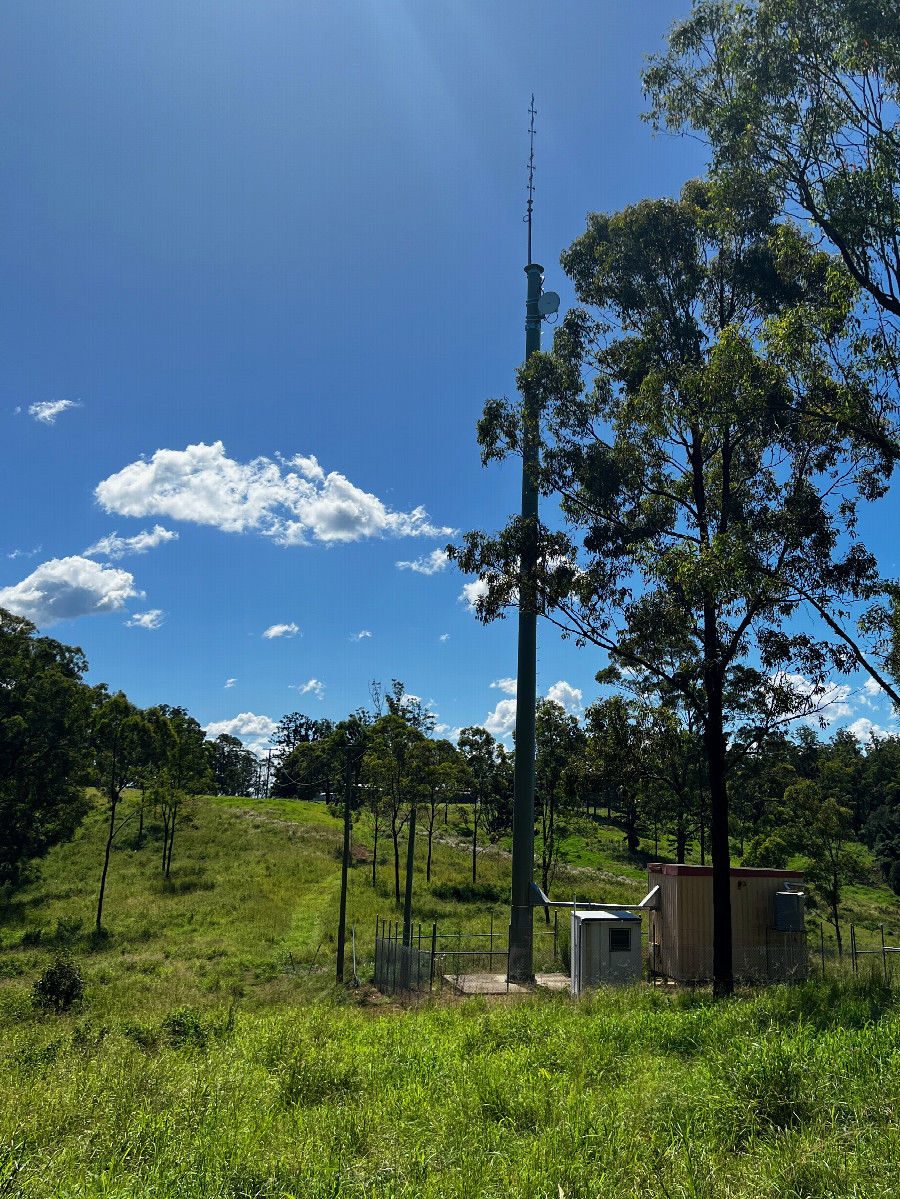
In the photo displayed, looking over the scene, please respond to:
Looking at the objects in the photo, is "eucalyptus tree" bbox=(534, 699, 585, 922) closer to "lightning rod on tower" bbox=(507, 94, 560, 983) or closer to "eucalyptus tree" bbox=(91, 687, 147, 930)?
"lightning rod on tower" bbox=(507, 94, 560, 983)

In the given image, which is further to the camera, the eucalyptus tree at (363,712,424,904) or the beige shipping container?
the eucalyptus tree at (363,712,424,904)

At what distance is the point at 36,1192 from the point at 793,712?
15.5 meters

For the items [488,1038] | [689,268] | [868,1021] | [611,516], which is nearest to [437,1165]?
[488,1038]

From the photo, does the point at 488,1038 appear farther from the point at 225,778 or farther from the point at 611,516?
the point at 225,778

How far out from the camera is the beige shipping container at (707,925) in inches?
→ 706

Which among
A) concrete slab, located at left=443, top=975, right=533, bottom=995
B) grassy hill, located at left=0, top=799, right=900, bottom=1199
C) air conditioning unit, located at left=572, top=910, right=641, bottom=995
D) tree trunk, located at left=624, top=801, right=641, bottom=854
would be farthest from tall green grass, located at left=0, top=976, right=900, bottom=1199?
tree trunk, located at left=624, top=801, right=641, bottom=854

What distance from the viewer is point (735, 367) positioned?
14.5 m

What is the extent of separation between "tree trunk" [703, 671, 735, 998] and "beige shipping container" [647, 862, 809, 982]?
103 inches

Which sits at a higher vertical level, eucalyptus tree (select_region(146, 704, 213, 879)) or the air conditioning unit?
eucalyptus tree (select_region(146, 704, 213, 879))

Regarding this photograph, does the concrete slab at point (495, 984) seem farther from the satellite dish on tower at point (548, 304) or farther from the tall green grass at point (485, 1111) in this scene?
the satellite dish on tower at point (548, 304)

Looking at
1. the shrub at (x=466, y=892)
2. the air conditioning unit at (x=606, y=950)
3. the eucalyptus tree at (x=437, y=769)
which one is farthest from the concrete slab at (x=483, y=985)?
the shrub at (x=466, y=892)

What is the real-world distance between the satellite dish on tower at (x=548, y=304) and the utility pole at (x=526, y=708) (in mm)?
176

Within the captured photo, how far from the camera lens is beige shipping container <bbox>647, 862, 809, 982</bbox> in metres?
17.9

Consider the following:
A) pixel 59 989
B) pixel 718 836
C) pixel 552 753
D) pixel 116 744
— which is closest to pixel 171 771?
pixel 116 744
